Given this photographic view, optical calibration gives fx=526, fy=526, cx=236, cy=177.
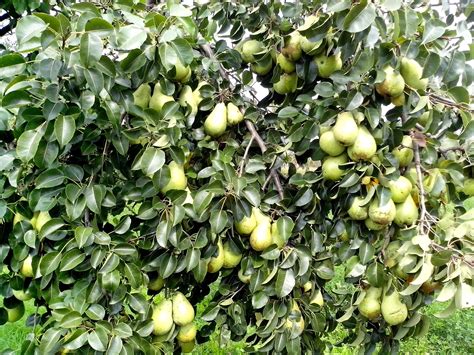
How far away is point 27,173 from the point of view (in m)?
1.26

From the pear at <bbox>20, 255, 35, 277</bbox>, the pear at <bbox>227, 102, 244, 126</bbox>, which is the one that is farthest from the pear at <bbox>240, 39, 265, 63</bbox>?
the pear at <bbox>20, 255, 35, 277</bbox>

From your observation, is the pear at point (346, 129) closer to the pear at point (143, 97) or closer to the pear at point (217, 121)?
the pear at point (217, 121)

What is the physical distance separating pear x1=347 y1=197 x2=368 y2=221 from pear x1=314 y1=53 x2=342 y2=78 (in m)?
0.31

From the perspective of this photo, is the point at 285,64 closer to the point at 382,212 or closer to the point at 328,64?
the point at 328,64

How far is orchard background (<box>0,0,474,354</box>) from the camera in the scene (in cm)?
106

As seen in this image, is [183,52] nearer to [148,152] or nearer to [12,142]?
[148,152]

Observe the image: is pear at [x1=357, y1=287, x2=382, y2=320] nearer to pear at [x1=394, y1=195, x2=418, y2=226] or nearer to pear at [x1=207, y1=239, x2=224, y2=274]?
pear at [x1=394, y1=195, x2=418, y2=226]

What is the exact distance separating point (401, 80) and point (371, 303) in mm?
536

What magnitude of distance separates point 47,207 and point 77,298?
0.21 meters

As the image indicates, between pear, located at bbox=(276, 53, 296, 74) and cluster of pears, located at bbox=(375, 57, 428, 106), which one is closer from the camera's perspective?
cluster of pears, located at bbox=(375, 57, 428, 106)

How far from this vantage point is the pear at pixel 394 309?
123 centimetres

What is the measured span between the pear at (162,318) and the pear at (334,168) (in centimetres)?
51

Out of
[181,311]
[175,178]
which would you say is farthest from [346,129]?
[181,311]

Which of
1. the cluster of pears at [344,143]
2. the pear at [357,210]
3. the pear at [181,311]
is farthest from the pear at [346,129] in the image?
the pear at [181,311]
